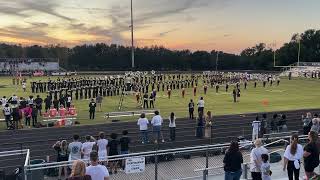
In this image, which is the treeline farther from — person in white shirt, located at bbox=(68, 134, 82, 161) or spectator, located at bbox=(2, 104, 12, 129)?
person in white shirt, located at bbox=(68, 134, 82, 161)

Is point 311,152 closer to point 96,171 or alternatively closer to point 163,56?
point 96,171

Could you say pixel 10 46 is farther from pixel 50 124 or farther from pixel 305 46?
pixel 50 124

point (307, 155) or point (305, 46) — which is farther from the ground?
point (305, 46)

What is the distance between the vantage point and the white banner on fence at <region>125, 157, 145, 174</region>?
1065 cm

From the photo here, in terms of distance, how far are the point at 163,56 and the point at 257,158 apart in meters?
127

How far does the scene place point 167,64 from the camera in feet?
438

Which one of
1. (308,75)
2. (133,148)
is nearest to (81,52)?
(308,75)

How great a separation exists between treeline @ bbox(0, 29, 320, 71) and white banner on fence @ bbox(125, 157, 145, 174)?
10396 cm

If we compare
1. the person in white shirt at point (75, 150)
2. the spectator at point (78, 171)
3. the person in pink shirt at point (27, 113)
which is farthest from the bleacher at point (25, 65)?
the spectator at point (78, 171)

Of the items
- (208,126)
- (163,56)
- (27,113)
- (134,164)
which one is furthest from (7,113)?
(163,56)

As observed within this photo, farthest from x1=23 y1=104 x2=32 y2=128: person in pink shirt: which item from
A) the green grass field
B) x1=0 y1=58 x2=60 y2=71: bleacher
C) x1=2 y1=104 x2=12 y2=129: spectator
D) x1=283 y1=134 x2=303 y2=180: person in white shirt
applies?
x1=0 y1=58 x2=60 y2=71: bleacher

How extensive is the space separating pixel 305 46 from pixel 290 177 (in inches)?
4504

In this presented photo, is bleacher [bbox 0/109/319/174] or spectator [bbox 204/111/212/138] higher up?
spectator [bbox 204/111/212/138]

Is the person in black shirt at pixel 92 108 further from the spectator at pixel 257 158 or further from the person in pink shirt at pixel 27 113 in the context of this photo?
the spectator at pixel 257 158
